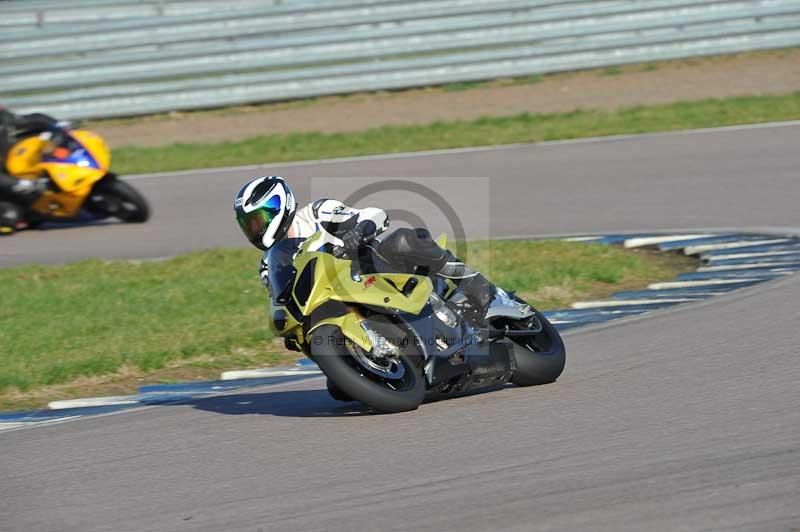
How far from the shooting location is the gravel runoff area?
55.9ft

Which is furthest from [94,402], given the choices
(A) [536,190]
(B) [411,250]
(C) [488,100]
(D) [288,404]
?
(C) [488,100]

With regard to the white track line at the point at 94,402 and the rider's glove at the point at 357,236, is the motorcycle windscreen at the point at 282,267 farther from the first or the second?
the white track line at the point at 94,402

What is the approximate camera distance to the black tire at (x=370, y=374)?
17.1 ft

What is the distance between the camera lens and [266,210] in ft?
18.0

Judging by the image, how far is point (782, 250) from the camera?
347 inches

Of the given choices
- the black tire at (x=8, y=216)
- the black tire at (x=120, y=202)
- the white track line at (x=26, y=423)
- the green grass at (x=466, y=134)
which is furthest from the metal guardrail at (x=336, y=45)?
the white track line at (x=26, y=423)

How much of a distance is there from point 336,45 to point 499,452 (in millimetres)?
13869

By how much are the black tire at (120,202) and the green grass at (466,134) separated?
271 cm

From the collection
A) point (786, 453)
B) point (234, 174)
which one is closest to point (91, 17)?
point (234, 174)

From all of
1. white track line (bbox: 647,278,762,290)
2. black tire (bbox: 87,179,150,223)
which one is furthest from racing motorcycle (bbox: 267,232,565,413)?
black tire (bbox: 87,179,150,223)

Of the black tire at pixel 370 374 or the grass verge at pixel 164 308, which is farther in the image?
the grass verge at pixel 164 308

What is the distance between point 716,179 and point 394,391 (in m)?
7.40

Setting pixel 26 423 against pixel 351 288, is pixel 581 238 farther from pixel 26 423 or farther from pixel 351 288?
pixel 26 423

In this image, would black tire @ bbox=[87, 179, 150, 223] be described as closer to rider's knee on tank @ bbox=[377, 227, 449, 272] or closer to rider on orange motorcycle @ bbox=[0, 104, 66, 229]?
rider on orange motorcycle @ bbox=[0, 104, 66, 229]
